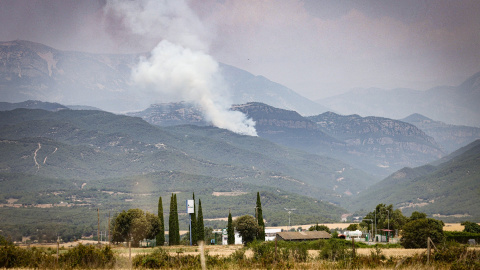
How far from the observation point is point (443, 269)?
28.3 m

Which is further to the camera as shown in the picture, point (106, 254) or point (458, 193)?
point (458, 193)

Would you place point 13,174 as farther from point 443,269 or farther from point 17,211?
point 443,269

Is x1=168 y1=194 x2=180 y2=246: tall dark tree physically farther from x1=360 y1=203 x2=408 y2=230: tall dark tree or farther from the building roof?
x1=360 y1=203 x2=408 y2=230: tall dark tree

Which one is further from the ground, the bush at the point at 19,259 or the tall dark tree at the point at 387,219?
the bush at the point at 19,259

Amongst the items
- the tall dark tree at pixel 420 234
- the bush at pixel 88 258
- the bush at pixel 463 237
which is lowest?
the bush at pixel 463 237

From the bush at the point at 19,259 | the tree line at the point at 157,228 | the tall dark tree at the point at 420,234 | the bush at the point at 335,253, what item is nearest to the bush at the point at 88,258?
the bush at the point at 19,259

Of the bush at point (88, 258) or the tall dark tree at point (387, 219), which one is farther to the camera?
the tall dark tree at point (387, 219)

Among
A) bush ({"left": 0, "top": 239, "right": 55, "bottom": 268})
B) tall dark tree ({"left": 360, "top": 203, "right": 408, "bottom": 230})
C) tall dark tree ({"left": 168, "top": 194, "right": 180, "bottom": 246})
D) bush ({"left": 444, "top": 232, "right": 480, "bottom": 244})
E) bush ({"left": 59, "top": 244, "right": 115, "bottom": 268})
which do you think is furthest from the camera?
tall dark tree ({"left": 360, "top": 203, "right": 408, "bottom": 230})

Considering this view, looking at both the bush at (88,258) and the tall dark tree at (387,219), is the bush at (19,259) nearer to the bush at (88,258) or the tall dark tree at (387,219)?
the bush at (88,258)

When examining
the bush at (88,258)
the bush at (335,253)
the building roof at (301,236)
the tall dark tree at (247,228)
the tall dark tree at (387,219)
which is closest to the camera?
the bush at (88,258)

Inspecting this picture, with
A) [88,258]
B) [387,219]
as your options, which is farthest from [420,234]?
[387,219]

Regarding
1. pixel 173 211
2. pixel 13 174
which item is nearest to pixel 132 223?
pixel 173 211

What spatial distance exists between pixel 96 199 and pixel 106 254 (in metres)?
163

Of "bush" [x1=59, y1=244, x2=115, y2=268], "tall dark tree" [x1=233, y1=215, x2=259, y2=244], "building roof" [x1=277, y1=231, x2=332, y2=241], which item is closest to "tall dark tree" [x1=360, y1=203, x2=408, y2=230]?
"building roof" [x1=277, y1=231, x2=332, y2=241]
